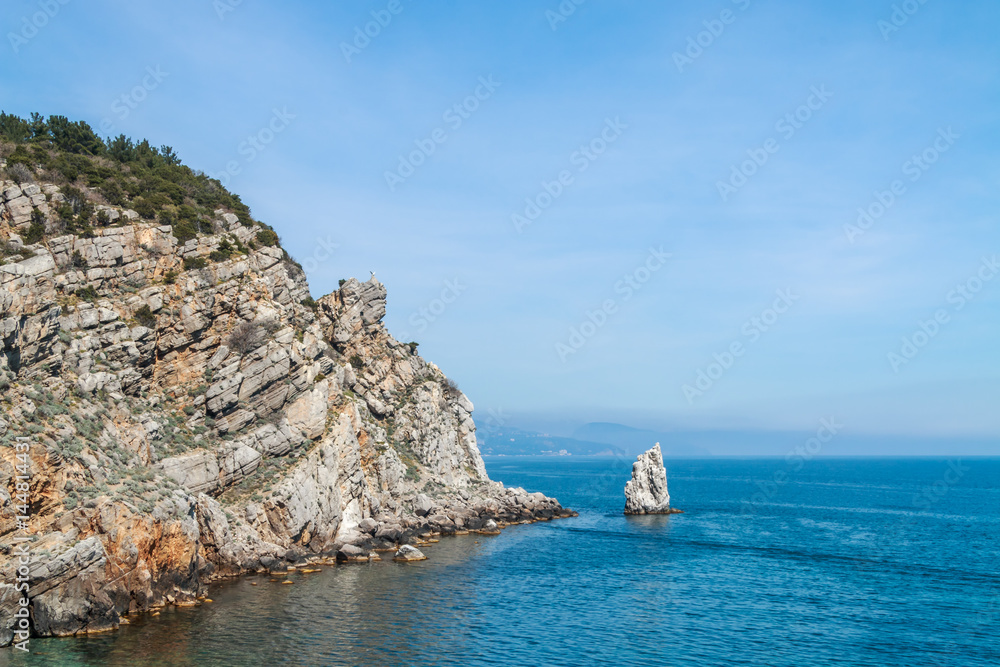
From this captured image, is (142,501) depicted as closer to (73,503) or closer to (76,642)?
(73,503)

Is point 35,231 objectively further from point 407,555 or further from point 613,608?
point 613,608

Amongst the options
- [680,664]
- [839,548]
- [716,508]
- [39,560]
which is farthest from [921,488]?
[39,560]

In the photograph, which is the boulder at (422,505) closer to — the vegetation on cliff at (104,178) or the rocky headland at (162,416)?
the rocky headland at (162,416)

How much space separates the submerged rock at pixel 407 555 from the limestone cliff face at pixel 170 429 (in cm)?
335

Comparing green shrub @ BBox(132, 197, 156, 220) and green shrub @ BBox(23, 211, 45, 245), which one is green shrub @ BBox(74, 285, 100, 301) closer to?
green shrub @ BBox(23, 211, 45, 245)

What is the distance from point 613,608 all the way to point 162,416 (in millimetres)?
42189

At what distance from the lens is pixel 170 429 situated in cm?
6072

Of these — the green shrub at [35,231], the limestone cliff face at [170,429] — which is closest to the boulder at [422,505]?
the limestone cliff face at [170,429]

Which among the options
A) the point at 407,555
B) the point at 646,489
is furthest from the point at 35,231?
the point at 646,489

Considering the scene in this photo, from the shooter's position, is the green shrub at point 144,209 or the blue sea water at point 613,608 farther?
the green shrub at point 144,209

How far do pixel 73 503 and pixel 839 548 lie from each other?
76537 mm

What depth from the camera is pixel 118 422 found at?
5488cm

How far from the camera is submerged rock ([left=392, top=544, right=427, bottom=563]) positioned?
66.8 m

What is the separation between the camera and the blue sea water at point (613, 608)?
3959 centimetres
